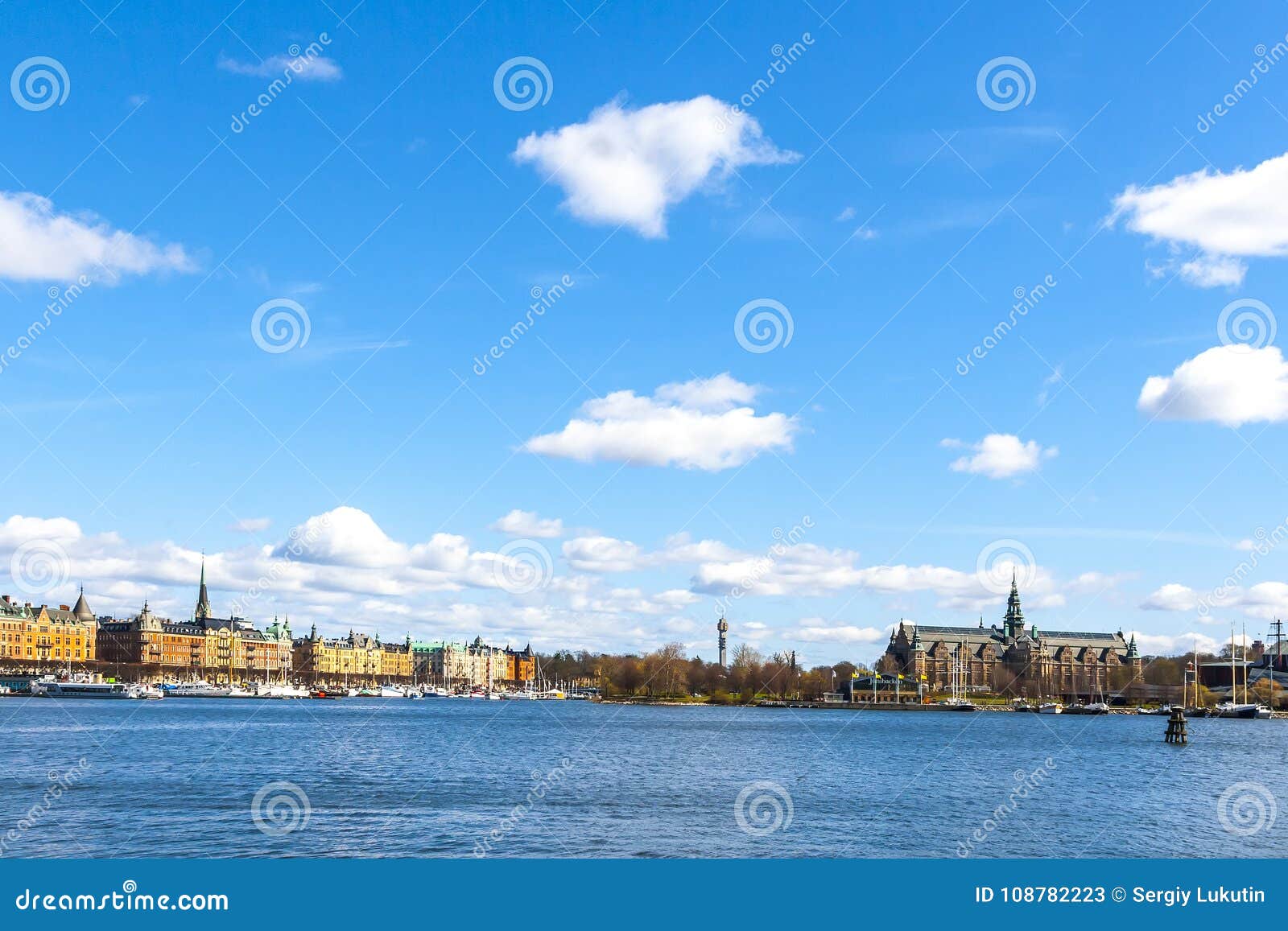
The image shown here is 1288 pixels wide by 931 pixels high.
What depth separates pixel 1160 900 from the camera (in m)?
19.7

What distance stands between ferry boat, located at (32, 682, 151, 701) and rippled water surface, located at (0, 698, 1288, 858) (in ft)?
309

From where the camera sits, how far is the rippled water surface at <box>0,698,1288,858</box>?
117 feet

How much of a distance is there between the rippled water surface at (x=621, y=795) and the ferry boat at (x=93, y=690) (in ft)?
309

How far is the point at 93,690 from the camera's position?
7446 inches

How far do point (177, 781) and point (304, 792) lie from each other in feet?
26.5

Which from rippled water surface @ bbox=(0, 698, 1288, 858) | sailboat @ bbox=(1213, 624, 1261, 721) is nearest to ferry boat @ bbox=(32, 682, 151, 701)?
rippled water surface @ bbox=(0, 698, 1288, 858)

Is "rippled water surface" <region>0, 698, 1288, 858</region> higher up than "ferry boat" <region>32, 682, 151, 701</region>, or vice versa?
"rippled water surface" <region>0, 698, 1288, 858</region>

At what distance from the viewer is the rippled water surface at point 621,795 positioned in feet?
117

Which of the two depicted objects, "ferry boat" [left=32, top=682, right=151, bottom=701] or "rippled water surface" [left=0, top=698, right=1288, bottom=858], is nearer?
"rippled water surface" [left=0, top=698, right=1288, bottom=858]

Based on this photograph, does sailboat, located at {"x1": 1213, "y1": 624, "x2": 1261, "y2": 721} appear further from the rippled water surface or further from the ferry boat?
the ferry boat

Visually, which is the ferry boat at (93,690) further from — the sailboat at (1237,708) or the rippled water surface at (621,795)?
the sailboat at (1237,708)

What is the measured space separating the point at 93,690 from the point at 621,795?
546ft

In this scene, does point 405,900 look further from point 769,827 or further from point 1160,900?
point 769,827

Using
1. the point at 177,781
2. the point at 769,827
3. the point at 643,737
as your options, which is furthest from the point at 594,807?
the point at 643,737
